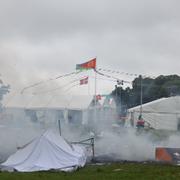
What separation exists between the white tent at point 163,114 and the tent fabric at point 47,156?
88.9 ft

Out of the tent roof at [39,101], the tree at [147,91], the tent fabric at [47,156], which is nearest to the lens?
the tent fabric at [47,156]

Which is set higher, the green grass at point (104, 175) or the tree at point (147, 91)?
the tree at point (147, 91)

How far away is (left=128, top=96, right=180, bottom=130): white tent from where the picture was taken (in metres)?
47.8

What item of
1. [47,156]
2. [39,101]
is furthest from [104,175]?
[39,101]

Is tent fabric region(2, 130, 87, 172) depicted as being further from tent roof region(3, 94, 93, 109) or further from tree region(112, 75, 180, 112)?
tree region(112, 75, 180, 112)

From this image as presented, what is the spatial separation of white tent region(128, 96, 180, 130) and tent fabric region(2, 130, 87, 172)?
2709 cm

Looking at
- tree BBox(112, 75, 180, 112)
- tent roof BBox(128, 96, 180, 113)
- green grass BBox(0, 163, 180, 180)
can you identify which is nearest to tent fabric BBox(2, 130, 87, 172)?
green grass BBox(0, 163, 180, 180)

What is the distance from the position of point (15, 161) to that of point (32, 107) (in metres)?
17.0

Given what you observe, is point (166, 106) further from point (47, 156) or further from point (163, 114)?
point (47, 156)

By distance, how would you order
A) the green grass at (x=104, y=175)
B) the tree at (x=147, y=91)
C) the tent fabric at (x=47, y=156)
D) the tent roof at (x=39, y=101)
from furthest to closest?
the tree at (x=147, y=91)
the tent roof at (x=39, y=101)
the tent fabric at (x=47, y=156)
the green grass at (x=104, y=175)

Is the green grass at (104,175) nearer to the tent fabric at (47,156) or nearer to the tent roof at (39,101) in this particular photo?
the tent fabric at (47,156)

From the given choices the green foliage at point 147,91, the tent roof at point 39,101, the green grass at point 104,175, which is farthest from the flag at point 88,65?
the green grass at point 104,175

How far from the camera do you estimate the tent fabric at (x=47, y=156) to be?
1853 cm

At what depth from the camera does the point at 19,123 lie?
3119 centimetres
